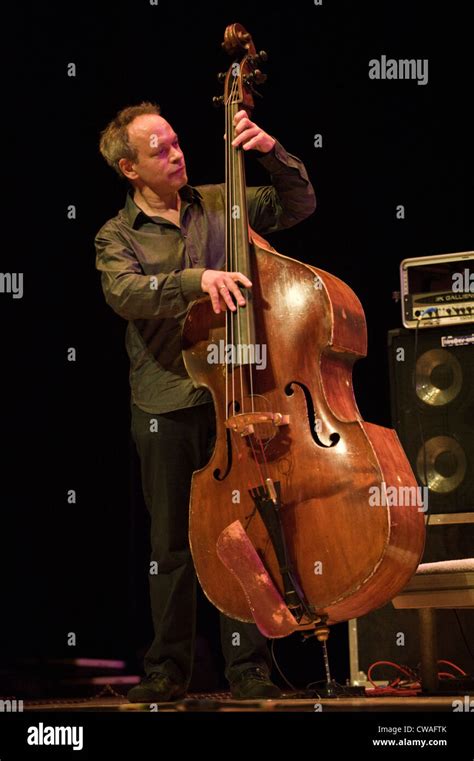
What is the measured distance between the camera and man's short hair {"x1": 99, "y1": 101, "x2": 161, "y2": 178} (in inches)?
114

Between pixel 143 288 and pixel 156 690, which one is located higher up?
pixel 143 288

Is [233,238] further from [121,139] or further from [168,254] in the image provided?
[121,139]

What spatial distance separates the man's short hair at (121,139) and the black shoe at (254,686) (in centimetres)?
145

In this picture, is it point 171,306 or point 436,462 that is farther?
point 436,462

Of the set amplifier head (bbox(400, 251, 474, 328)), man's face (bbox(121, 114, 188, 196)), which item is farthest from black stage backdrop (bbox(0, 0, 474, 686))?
man's face (bbox(121, 114, 188, 196))

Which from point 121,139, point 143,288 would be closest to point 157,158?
point 121,139

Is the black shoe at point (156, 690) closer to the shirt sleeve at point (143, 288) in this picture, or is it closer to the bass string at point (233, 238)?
the bass string at point (233, 238)

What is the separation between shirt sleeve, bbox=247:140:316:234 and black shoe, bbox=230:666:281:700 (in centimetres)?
122

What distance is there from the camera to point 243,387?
2.44 m

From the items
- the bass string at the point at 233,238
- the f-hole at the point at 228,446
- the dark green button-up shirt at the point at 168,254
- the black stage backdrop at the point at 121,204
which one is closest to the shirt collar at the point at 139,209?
the dark green button-up shirt at the point at 168,254

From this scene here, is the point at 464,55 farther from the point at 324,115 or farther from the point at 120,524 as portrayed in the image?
the point at 120,524

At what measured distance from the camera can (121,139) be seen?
293 cm

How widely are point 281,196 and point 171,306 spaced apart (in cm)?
47
